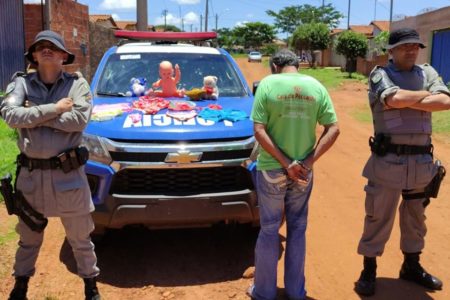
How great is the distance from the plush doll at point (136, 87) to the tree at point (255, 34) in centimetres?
9985

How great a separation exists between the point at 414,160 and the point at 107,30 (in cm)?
1825

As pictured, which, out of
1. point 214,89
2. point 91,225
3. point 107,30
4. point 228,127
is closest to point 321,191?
point 214,89

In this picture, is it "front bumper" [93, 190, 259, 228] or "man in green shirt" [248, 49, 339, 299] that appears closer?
"man in green shirt" [248, 49, 339, 299]

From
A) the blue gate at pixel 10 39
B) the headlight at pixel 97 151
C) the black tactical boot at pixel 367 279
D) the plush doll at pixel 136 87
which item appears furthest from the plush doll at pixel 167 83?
the blue gate at pixel 10 39

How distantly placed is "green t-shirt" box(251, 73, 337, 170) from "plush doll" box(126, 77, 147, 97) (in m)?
2.07

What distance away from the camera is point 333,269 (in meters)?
4.25

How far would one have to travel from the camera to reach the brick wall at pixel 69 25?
1173 cm

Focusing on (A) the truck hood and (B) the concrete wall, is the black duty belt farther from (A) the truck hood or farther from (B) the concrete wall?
(B) the concrete wall

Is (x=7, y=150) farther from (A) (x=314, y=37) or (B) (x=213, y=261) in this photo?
(A) (x=314, y=37)

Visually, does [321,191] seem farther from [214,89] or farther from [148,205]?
[148,205]

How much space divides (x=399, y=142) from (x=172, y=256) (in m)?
2.22

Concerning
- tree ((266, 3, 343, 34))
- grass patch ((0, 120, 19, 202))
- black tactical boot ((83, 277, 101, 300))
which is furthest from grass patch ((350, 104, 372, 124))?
tree ((266, 3, 343, 34))

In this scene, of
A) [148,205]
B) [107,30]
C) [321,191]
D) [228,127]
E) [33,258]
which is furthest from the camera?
[107,30]

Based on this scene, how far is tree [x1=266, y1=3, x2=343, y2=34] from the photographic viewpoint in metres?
88.5
